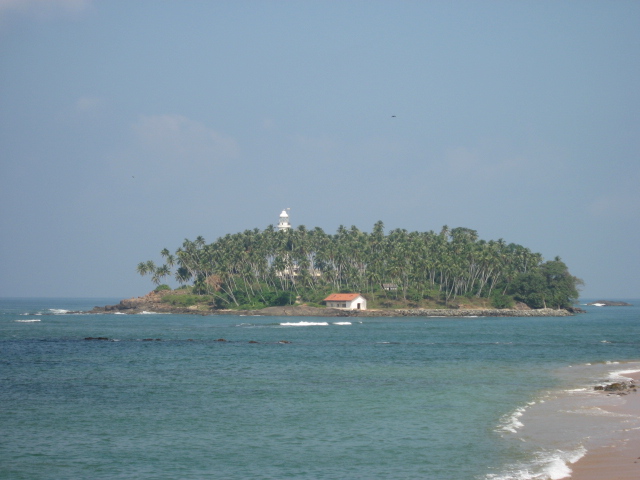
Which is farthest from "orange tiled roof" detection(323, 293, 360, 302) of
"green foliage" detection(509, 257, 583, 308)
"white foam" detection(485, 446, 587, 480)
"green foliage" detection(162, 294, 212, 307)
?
"white foam" detection(485, 446, 587, 480)

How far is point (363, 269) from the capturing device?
146 metres

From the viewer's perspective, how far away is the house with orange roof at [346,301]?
410 ft

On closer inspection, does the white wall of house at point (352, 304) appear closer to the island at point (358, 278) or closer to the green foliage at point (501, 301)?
the island at point (358, 278)

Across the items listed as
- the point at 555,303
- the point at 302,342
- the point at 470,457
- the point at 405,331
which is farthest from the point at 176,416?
the point at 555,303

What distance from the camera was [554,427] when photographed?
2492 centimetres

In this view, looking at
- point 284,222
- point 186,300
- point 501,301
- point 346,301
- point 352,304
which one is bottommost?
point 352,304

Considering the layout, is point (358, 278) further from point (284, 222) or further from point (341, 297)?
point (284, 222)

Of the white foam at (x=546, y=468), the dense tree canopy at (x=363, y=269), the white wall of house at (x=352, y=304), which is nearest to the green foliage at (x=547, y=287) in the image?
the dense tree canopy at (x=363, y=269)

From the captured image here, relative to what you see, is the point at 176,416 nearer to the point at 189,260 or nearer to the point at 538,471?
the point at 538,471

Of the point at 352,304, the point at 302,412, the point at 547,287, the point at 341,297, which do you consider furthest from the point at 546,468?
the point at 547,287

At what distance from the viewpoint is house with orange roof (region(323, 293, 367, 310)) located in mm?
124875

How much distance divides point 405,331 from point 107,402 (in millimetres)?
57002

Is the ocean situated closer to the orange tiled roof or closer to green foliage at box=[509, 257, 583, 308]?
the orange tiled roof

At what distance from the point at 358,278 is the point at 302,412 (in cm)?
10930
